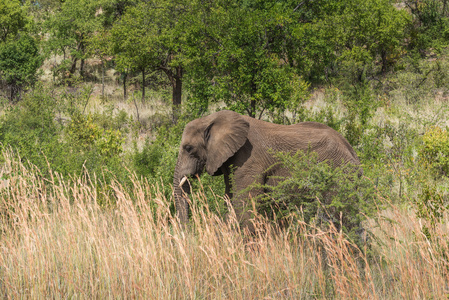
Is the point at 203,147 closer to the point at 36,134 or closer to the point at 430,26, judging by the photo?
the point at 36,134

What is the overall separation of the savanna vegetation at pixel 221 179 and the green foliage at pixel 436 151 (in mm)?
33

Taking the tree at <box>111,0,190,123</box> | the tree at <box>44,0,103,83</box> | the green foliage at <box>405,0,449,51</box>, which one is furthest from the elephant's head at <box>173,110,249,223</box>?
the green foliage at <box>405,0,449,51</box>

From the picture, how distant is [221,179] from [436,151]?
5.12 m

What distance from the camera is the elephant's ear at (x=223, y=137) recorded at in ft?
A: 20.3

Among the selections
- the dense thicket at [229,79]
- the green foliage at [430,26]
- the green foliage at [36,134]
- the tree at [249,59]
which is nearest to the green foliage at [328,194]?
the dense thicket at [229,79]

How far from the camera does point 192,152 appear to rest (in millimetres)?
6477

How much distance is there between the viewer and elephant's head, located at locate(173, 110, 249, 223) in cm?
627

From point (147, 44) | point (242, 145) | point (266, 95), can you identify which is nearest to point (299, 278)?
point (242, 145)

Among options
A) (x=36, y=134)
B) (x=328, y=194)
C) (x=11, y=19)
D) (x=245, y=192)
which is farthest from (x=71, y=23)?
(x=328, y=194)

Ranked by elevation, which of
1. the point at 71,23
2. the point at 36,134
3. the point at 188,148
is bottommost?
the point at 36,134

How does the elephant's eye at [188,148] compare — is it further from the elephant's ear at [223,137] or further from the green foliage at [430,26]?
the green foliage at [430,26]

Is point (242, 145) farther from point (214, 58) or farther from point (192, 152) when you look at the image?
point (214, 58)

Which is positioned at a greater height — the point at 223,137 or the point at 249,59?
the point at 249,59

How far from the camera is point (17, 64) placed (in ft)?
90.2
